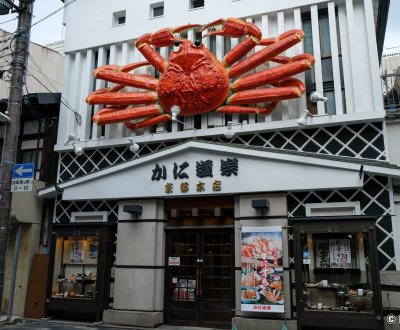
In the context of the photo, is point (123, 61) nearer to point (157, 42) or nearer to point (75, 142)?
point (157, 42)

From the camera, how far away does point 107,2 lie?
49.4 feet

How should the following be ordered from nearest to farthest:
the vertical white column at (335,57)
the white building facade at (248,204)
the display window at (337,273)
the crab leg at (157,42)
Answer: the display window at (337,273)
the white building facade at (248,204)
the vertical white column at (335,57)
the crab leg at (157,42)

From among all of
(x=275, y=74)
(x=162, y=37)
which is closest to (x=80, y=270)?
(x=162, y=37)

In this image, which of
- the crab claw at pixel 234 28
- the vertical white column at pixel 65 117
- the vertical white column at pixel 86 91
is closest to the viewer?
the crab claw at pixel 234 28

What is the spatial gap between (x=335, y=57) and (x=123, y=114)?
6424 millimetres

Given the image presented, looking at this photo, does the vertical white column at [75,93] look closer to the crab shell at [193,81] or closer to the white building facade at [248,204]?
the white building facade at [248,204]

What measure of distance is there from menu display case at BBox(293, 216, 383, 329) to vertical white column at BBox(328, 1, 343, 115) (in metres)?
3.25

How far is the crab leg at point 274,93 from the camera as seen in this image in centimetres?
1089

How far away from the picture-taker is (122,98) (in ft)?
41.8

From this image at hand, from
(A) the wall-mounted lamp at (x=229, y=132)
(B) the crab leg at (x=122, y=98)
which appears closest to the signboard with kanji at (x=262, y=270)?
(A) the wall-mounted lamp at (x=229, y=132)

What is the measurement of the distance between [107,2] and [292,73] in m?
7.98

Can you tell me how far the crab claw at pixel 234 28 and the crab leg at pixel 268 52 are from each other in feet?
1.79

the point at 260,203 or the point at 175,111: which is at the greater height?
the point at 175,111

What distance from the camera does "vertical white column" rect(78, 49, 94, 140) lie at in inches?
546
